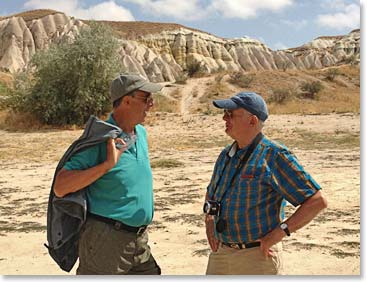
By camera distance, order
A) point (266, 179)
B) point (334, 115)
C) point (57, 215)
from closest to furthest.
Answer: point (266, 179) → point (57, 215) → point (334, 115)

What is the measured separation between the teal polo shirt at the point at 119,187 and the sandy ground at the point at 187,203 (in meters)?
2.05

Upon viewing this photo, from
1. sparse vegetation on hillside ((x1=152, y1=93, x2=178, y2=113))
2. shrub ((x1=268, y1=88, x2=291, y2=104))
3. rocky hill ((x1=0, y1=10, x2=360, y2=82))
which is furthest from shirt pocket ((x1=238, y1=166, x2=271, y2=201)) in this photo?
rocky hill ((x1=0, y1=10, x2=360, y2=82))

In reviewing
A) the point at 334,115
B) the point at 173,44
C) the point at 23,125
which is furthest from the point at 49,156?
the point at 173,44

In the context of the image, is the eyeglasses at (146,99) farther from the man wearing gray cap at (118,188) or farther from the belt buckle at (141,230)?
the belt buckle at (141,230)

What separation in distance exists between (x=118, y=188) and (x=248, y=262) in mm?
685

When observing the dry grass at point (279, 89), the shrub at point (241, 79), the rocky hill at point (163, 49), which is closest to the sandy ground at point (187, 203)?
the dry grass at point (279, 89)

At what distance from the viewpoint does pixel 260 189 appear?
233 cm

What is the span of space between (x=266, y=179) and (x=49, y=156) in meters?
11.5

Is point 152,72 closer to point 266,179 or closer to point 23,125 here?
point 23,125

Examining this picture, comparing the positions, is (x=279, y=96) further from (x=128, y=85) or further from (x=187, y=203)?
(x=128, y=85)

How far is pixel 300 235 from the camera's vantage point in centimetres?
536

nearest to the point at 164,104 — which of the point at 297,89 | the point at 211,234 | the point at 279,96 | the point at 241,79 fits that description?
the point at 279,96

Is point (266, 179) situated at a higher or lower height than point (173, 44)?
lower

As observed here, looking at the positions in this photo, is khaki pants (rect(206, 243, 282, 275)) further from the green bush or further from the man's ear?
the green bush
